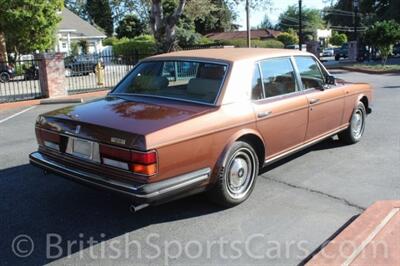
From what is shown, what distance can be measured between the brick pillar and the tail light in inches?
460

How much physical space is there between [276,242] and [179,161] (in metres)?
1.07

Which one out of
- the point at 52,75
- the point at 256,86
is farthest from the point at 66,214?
the point at 52,75

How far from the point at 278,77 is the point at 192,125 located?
1671 mm

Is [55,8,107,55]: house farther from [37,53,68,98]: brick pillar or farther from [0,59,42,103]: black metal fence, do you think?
[37,53,68,98]: brick pillar

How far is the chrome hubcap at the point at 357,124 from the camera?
6954mm

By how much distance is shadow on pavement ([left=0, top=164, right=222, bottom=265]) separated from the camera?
400 centimetres

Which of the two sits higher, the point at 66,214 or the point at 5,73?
the point at 5,73

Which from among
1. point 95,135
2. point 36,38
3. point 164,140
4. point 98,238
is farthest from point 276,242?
point 36,38

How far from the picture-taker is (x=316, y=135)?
233 inches

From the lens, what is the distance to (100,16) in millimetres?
76438

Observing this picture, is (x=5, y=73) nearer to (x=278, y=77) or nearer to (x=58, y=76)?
(x=58, y=76)

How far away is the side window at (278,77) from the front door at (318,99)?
223 mm

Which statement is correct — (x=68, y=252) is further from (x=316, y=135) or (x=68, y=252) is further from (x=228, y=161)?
(x=316, y=135)

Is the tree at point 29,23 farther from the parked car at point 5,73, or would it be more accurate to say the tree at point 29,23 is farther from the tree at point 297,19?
the tree at point 297,19
